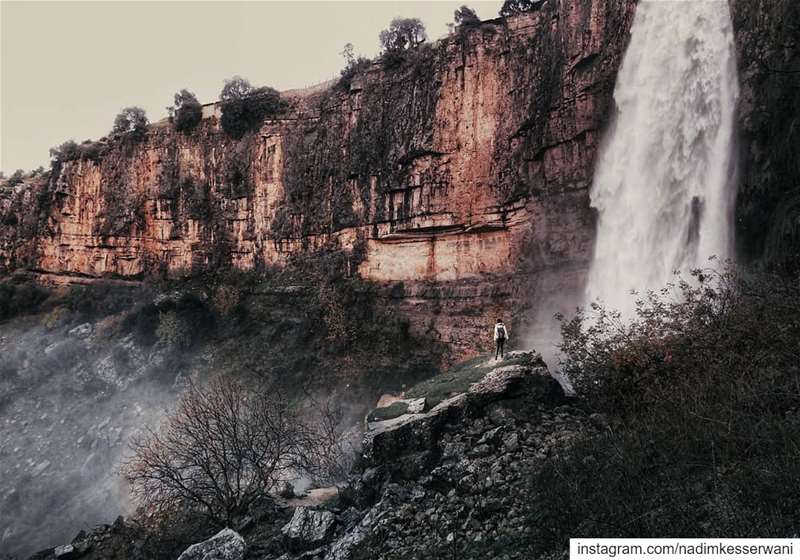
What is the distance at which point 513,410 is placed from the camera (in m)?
8.20

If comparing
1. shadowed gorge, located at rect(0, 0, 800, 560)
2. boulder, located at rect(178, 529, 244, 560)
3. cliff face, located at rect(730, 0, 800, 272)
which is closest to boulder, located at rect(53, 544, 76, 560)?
shadowed gorge, located at rect(0, 0, 800, 560)

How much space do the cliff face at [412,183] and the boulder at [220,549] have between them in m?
14.7

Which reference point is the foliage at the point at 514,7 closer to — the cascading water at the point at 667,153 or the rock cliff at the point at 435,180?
the rock cliff at the point at 435,180

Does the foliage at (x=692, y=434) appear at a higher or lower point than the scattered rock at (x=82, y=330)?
higher

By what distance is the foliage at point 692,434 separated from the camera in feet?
13.6

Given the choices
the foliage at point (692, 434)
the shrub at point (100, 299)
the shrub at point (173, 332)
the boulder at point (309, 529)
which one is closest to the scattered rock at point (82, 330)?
the shrub at point (100, 299)

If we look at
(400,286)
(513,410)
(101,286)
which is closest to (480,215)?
(400,286)

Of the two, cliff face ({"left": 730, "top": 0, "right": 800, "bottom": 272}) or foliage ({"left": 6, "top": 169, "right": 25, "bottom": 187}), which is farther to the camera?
foliage ({"left": 6, "top": 169, "right": 25, "bottom": 187})

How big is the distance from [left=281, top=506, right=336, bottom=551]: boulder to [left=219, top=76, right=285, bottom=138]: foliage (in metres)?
25.7

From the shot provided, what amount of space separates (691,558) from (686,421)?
77.1 inches

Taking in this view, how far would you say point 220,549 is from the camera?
7129 mm

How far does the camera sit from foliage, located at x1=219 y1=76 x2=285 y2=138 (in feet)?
94.8

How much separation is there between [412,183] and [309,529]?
58.0 feet

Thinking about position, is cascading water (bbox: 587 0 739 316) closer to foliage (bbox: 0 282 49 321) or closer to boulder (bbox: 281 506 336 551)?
boulder (bbox: 281 506 336 551)
